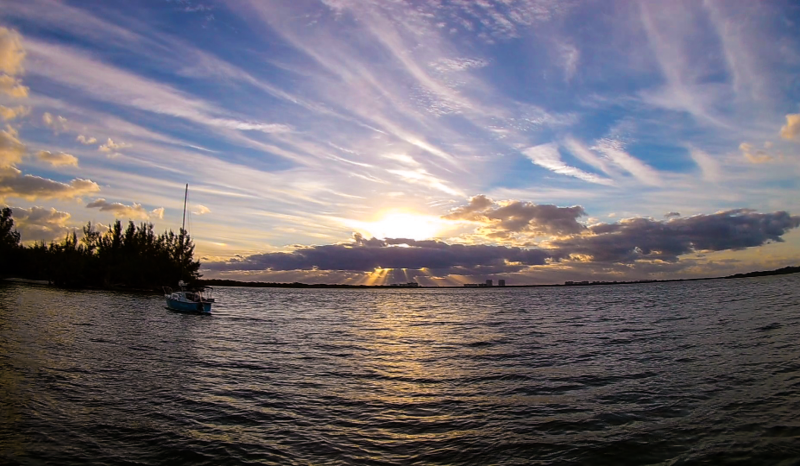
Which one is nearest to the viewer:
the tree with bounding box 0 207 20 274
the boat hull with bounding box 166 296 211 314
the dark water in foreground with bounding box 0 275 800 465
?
the dark water in foreground with bounding box 0 275 800 465

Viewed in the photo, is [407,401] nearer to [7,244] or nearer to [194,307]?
[194,307]

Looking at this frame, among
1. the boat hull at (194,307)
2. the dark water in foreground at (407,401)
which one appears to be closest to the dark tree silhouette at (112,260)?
the boat hull at (194,307)

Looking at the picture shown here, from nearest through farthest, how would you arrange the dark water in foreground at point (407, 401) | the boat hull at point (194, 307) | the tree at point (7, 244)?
the dark water in foreground at point (407, 401), the boat hull at point (194, 307), the tree at point (7, 244)

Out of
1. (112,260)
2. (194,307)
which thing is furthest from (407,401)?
(112,260)


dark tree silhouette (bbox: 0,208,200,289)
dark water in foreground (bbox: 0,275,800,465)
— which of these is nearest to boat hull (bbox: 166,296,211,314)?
dark water in foreground (bbox: 0,275,800,465)

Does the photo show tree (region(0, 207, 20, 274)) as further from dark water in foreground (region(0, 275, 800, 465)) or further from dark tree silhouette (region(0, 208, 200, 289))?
dark water in foreground (region(0, 275, 800, 465))

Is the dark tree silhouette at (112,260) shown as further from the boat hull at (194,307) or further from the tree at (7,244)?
the boat hull at (194,307)

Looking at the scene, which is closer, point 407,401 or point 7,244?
point 407,401

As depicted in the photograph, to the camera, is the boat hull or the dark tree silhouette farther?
the dark tree silhouette

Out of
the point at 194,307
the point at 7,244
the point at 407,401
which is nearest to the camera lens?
the point at 407,401

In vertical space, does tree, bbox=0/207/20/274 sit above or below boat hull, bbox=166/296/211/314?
above

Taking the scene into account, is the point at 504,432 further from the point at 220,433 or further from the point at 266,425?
the point at 220,433

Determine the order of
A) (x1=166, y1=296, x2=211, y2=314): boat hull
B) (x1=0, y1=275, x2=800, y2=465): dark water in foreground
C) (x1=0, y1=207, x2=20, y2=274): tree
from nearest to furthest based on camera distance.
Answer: (x1=0, y1=275, x2=800, y2=465): dark water in foreground, (x1=166, y1=296, x2=211, y2=314): boat hull, (x1=0, y1=207, x2=20, y2=274): tree

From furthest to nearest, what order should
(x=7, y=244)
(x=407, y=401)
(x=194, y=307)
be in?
(x=7, y=244), (x=194, y=307), (x=407, y=401)
